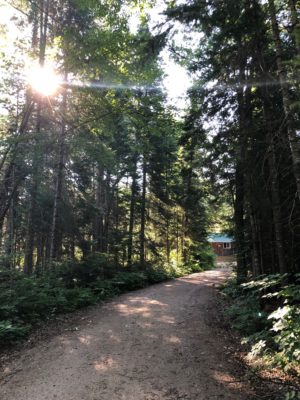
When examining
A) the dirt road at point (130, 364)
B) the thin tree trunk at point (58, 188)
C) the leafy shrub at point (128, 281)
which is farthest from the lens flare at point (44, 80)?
the dirt road at point (130, 364)

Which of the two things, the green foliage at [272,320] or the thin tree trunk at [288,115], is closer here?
the green foliage at [272,320]

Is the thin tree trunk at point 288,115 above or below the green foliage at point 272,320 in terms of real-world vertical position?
above

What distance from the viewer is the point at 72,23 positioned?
13.4m

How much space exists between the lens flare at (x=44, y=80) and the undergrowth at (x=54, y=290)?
648cm

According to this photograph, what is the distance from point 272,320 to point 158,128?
6.52 metres

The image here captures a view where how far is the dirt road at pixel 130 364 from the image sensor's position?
4742 mm

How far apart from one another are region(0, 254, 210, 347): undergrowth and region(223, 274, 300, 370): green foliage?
4693mm

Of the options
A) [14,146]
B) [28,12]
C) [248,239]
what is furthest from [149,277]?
[28,12]

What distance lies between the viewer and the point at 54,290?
10.1 m

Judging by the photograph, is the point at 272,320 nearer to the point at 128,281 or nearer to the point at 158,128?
the point at 158,128

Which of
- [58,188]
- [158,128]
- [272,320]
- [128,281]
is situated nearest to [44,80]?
[58,188]

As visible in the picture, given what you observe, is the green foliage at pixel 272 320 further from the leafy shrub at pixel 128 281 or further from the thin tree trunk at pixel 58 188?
the thin tree trunk at pixel 58 188

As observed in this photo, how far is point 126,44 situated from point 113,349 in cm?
821

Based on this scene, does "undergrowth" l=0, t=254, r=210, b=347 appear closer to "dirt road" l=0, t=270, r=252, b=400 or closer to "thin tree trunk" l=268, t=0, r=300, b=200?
"dirt road" l=0, t=270, r=252, b=400
